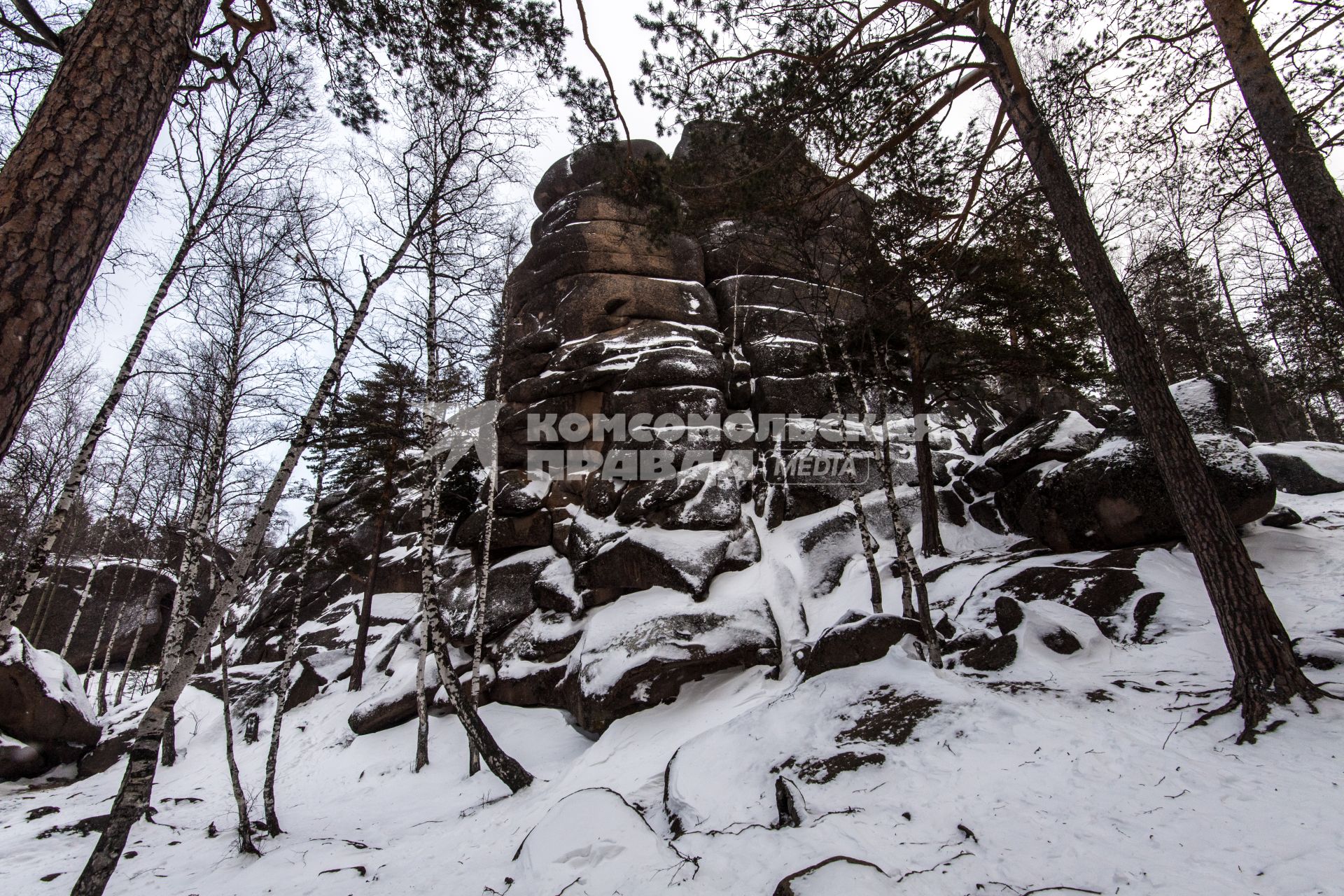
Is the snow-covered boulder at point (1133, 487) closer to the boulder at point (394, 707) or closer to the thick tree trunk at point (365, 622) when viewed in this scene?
the boulder at point (394, 707)

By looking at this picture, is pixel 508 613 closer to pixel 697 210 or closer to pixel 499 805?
pixel 499 805

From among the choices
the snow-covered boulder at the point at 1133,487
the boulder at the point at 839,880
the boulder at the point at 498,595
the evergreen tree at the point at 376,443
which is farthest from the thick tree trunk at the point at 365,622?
the snow-covered boulder at the point at 1133,487

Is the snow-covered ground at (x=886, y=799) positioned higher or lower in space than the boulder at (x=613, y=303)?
lower

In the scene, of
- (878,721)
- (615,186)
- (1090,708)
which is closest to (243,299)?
(615,186)

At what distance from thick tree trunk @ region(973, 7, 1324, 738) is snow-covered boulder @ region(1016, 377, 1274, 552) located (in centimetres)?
300

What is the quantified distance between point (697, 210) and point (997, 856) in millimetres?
8121

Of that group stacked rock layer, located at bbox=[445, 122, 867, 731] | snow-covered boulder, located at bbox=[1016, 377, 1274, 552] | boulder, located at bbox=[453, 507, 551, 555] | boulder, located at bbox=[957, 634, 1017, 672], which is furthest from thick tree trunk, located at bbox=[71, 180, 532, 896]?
snow-covered boulder, located at bbox=[1016, 377, 1274, 552]

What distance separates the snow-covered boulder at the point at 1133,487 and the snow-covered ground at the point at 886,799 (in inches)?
28.7

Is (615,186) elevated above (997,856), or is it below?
above

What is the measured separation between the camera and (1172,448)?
18.1 ft

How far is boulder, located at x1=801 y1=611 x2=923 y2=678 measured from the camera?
25.0 feet

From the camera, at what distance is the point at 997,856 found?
3.78 metres

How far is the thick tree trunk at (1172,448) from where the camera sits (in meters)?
4.86

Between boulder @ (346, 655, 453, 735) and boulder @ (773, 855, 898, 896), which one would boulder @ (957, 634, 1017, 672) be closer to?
boulder @ (773, 855, 898, 896)
